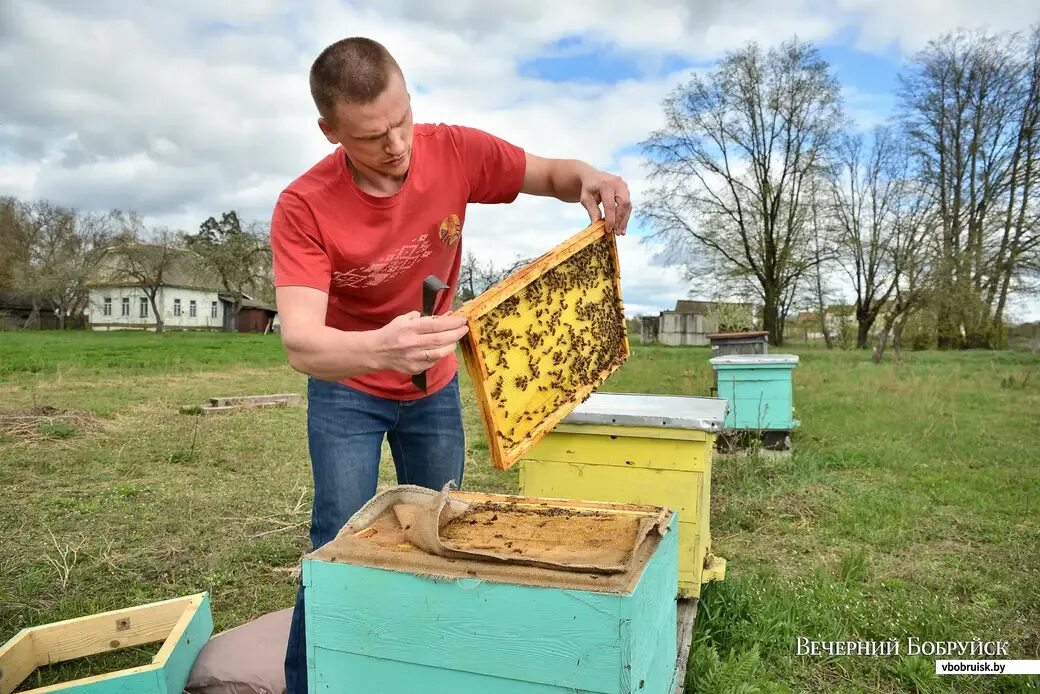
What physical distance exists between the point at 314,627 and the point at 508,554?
535mm

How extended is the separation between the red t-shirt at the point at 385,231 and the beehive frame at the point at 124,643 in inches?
54.4

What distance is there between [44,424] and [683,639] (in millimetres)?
7836

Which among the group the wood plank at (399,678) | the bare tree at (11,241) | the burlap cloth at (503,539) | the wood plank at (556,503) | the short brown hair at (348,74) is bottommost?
the wood plank at (399,678)

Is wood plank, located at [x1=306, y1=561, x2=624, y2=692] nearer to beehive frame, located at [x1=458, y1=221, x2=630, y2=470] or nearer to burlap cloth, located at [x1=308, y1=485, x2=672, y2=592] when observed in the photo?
burlap cloth, located at [x1=308, y1=485, x2=672, y2=592]

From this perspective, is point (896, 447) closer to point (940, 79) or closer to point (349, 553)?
point (349, 553)

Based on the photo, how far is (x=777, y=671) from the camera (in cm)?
316

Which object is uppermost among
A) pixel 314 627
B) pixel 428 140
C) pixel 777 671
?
pixel 428 140

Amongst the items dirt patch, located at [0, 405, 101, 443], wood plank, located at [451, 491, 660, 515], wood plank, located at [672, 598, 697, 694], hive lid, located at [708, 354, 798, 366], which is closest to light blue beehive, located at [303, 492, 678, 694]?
wood plank, located at [451, 491, 660, 515]

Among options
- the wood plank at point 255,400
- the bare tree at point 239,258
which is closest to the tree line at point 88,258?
the bare tree at point 239,258

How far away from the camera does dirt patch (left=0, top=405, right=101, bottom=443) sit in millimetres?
7719

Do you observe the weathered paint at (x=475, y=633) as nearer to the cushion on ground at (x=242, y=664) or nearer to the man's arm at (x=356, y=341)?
the man's arm at (x=356, y=341)

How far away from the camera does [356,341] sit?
1.92 meters

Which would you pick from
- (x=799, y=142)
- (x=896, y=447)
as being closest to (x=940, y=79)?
(x=799, y=142)

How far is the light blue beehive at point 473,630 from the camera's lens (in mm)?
1540
